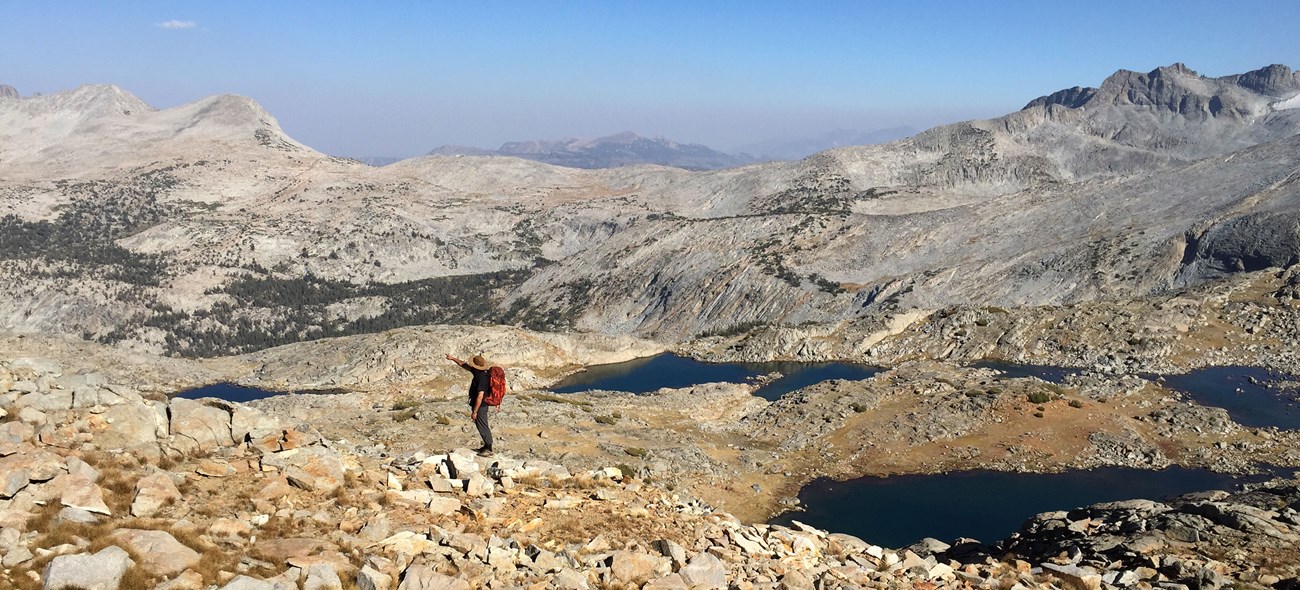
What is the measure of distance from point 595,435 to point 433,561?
1407 inches

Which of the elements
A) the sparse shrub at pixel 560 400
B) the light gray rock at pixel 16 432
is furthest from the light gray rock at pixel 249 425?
the sparse shrub at pixel 560 400

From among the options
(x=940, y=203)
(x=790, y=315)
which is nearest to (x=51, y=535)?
(x=790, y=315)

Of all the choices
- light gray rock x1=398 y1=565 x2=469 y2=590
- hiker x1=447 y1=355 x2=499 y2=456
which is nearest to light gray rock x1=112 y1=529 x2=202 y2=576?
light gray rock x1=398 y1=565 x2=469 y2=590

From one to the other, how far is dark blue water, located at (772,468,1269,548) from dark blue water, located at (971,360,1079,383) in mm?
24739

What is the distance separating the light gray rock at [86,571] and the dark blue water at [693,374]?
6948 centimetres

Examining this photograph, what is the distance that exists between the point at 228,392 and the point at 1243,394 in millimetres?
98416

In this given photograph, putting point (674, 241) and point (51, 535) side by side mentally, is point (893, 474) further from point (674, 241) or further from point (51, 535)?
point (674, 241)

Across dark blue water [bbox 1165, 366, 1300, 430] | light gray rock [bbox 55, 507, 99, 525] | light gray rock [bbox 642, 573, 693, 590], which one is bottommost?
dark blue water [bbox 1165, 366, 1300, 430]

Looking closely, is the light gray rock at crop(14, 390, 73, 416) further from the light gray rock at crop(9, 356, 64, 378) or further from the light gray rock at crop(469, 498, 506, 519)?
the light gray rock at crop(469, 498, 506, 519)

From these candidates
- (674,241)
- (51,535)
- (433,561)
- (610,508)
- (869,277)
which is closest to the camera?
(51,535)

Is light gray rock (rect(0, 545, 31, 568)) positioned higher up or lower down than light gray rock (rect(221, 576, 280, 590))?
higher up

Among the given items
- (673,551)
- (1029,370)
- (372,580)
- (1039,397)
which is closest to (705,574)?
(673,551)

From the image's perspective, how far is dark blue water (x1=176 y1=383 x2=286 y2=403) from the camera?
79812 millimetres

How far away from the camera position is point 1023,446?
4962 cm
